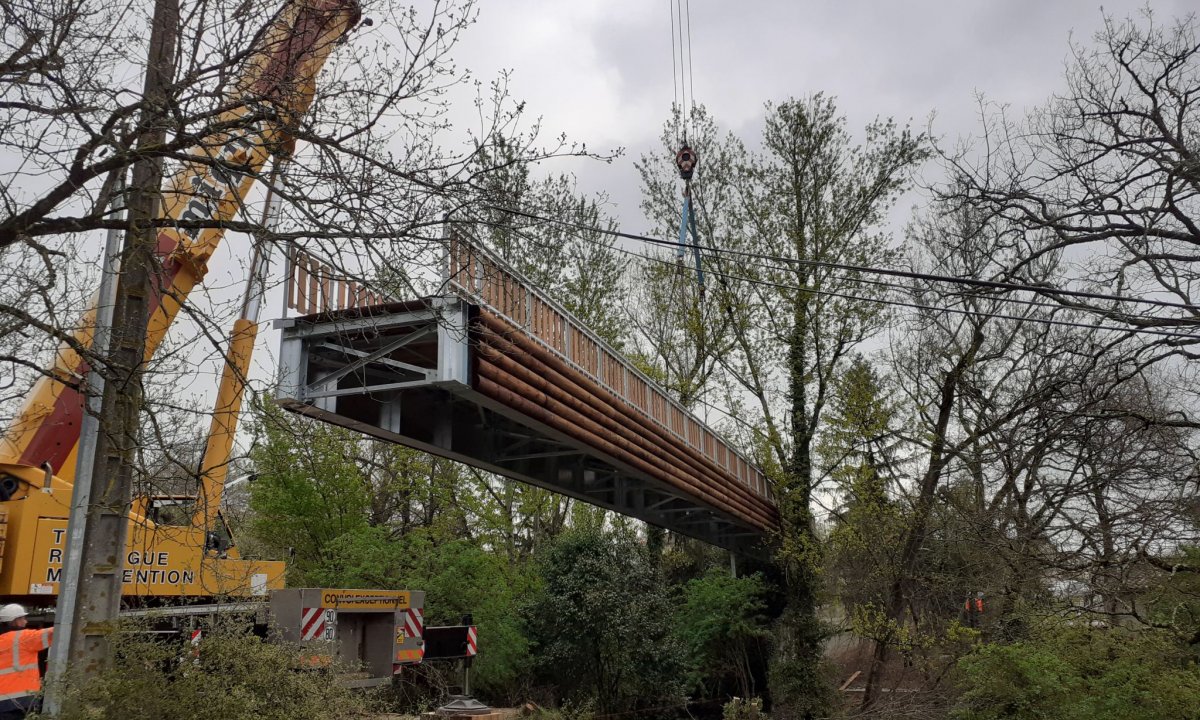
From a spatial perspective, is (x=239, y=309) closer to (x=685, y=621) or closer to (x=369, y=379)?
(x=369, y=379)

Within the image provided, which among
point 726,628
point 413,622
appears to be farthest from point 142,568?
point 726,628

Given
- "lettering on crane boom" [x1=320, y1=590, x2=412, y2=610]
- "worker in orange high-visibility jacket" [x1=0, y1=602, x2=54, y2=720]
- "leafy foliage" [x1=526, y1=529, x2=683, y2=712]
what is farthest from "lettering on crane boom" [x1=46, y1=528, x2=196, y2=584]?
"leafy foliage" [x1=526, y1=529, x2=683, y2=712]

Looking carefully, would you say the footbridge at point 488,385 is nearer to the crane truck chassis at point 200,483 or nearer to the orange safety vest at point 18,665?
the crane truck chassis at point 200,483

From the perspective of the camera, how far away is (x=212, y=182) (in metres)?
11.1

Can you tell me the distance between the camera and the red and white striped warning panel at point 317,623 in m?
12.1

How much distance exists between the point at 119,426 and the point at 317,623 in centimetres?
706

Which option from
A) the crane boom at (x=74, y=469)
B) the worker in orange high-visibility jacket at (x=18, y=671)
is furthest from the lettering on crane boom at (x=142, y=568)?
the worker in orange high-visibility jacket at (x=18, y=671)

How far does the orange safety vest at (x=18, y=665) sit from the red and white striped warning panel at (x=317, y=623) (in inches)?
185

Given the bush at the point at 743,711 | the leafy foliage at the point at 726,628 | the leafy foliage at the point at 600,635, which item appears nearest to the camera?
the bush at the point at 743,711

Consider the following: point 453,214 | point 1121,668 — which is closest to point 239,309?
point 453,214

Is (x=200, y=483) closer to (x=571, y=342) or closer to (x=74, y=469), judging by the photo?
(x=74, y=469)

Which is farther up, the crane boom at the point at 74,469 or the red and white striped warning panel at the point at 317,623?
the crane boom at the point at 74,469

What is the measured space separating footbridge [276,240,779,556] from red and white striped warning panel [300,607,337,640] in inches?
103

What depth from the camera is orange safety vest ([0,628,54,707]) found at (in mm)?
7375
